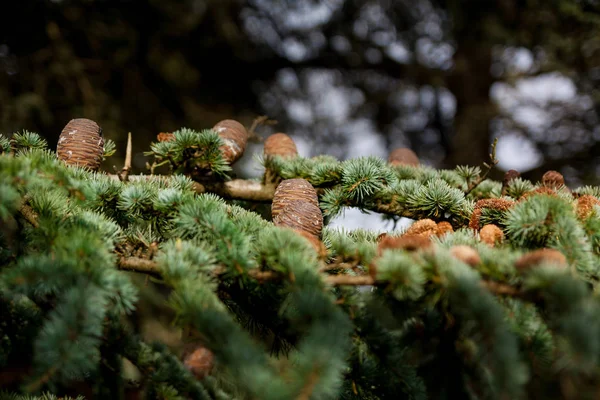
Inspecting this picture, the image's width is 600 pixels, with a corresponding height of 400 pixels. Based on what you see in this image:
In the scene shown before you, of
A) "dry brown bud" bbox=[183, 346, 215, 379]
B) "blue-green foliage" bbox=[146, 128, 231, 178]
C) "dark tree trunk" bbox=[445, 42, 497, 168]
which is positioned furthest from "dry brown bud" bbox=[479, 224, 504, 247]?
"dark tree trunk" bbox=[445, 42, 497, 168]

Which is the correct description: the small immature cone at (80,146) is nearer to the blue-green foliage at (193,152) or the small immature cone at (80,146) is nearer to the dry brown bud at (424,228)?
the blue-green foliage at (193,152)

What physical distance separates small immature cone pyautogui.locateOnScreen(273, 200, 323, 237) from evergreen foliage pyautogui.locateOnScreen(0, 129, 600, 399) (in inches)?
1.6

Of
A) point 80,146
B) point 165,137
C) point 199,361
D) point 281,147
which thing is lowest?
point 199,361

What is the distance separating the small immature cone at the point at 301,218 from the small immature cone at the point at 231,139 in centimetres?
43

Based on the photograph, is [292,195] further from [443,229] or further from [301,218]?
[443,229]

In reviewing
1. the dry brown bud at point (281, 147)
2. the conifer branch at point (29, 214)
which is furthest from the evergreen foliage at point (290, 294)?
the dry brown bud at point (281, 147)

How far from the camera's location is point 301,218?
109 cm

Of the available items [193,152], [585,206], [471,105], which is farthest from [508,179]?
[471,105]

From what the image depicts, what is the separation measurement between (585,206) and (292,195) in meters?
0.64

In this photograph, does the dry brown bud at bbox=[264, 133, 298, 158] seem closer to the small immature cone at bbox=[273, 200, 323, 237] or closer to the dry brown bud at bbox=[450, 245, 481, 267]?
the small immature cone at bbox=[273, 200, 323, 237]

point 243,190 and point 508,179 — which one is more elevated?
point 508,179

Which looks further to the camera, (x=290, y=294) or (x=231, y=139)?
(x=231, y=139)

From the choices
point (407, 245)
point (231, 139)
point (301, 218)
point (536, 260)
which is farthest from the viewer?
point (231, 139)

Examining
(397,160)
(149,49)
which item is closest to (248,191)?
(397,160)
